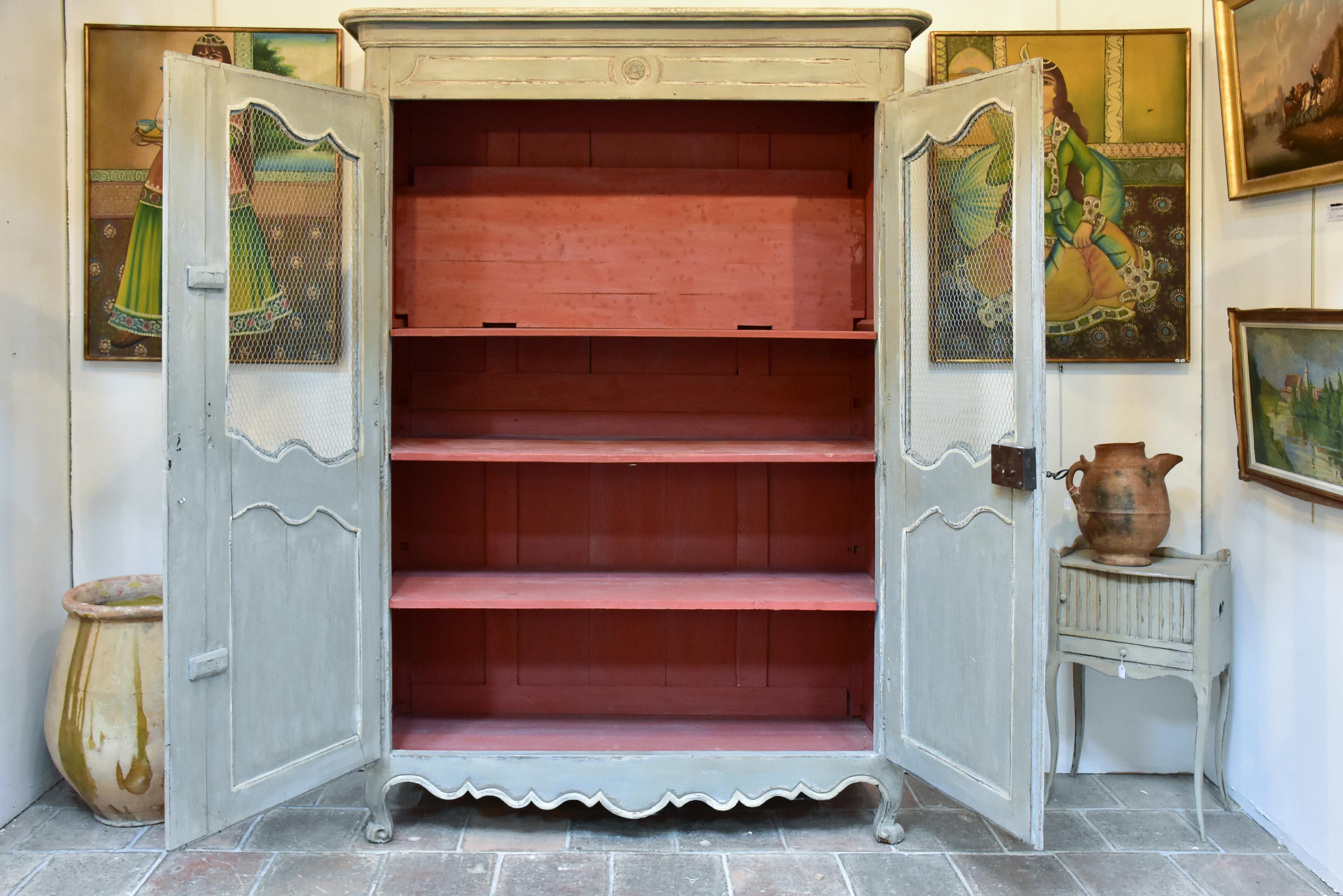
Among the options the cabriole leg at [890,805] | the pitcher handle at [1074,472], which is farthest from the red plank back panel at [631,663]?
the pitcher handle at [1074,472]

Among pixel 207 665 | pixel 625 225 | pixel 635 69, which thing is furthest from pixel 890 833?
pixel 635 69

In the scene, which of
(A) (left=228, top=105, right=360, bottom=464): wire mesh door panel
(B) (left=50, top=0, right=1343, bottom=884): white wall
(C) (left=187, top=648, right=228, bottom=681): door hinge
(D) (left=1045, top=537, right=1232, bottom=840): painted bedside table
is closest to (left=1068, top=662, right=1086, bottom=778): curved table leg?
(B) (left=50, top=0, right=1343, bottom=884): white wall

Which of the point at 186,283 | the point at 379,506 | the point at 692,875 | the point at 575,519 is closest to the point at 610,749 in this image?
the point at 692,875

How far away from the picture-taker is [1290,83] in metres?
2.92

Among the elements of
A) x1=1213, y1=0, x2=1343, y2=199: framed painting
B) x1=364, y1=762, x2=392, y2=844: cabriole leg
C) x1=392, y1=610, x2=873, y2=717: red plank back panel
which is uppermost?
x1=1213, y1=0, x2=1343, y2=199: framed painting

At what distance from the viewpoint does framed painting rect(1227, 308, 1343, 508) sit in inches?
109

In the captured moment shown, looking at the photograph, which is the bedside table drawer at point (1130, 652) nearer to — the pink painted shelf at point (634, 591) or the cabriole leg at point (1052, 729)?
the cabriole leg at point (1052, 729)

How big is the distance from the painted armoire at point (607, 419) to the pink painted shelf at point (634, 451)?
2 cm

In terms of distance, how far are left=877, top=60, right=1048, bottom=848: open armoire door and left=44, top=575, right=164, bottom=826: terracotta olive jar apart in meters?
2.26

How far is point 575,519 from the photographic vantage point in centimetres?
360

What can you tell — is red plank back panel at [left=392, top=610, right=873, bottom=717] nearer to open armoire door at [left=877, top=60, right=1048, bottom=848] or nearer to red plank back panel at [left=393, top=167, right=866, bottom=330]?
open armoire door at [left=877, top=60, right=1048, bottom=848]

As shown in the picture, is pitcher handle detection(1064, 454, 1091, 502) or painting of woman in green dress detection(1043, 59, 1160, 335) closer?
pitcher handle detection(1064, 454, 1091, 502)

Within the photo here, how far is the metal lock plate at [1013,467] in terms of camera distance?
2598mm

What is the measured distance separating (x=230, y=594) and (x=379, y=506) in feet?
1.67
